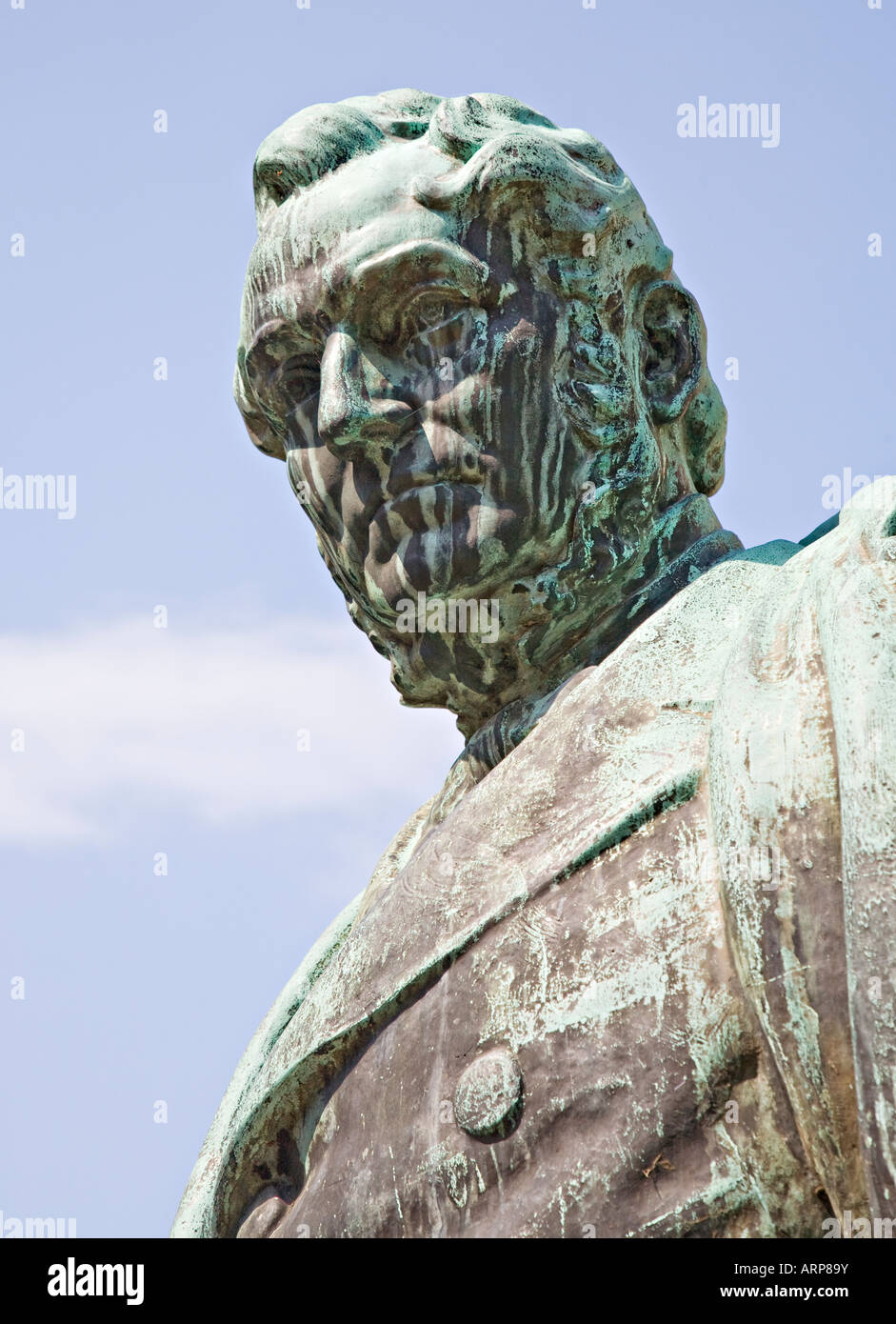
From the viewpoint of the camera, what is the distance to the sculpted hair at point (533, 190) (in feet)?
21.2

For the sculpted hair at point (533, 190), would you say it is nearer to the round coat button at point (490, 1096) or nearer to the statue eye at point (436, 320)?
the statue eye at point (436, 320)

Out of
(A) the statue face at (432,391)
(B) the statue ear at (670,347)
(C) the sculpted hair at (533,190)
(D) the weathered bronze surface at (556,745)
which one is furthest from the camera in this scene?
(B) the statue ear at (670,347)

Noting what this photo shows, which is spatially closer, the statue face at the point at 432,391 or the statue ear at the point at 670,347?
the statue face at the point at 432,391

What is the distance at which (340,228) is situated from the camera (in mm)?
6496

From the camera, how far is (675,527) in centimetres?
658

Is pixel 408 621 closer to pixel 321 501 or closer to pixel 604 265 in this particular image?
pixel 321 501

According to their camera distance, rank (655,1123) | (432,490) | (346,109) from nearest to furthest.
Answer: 1. (655,1123)
2. (432,490)
3. (346,109)

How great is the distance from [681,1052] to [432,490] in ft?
6.43

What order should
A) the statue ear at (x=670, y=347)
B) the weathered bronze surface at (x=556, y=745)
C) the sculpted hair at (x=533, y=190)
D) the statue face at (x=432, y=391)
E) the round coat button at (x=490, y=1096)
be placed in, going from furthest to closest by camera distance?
the statue ear at (x=670, y=347), the sculpted hair at (x=533, y=190), the statue face at (x=432, y=391), the round coat button at (x=490, y=1096), the weathered bronze surface at (x=556, y=745)

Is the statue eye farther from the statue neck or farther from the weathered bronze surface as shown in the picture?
the statue neck

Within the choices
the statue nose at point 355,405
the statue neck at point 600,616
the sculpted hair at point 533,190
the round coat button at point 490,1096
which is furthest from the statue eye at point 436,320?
the round coat button at point 490,1096
